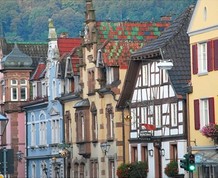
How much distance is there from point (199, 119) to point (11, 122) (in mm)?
37458

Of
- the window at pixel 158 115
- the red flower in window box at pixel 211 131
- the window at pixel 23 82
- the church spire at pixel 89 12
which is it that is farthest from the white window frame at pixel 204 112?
the window at pixel 23 82

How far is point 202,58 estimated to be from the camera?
64188 millimetres

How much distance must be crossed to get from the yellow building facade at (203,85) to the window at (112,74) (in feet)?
37.9

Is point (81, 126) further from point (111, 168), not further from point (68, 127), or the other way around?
point (111, 168)

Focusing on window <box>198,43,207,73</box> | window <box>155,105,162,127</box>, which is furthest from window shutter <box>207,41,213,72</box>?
window <box>155,105,162,127</box>

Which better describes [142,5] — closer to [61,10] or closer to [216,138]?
[61,10]

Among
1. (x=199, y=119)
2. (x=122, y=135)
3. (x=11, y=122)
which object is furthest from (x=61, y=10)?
(x=199, y=119)

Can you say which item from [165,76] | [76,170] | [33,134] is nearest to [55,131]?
[33,134]

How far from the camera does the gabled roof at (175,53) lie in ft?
224

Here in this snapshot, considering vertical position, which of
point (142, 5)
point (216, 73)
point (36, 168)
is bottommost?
point (36, 168)

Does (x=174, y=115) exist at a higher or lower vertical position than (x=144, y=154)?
higher

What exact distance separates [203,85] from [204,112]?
4.94ft

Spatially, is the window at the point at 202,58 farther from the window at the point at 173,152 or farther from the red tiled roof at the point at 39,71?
the red tiled roof at the point at 39,71

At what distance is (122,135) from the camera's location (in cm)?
7581
